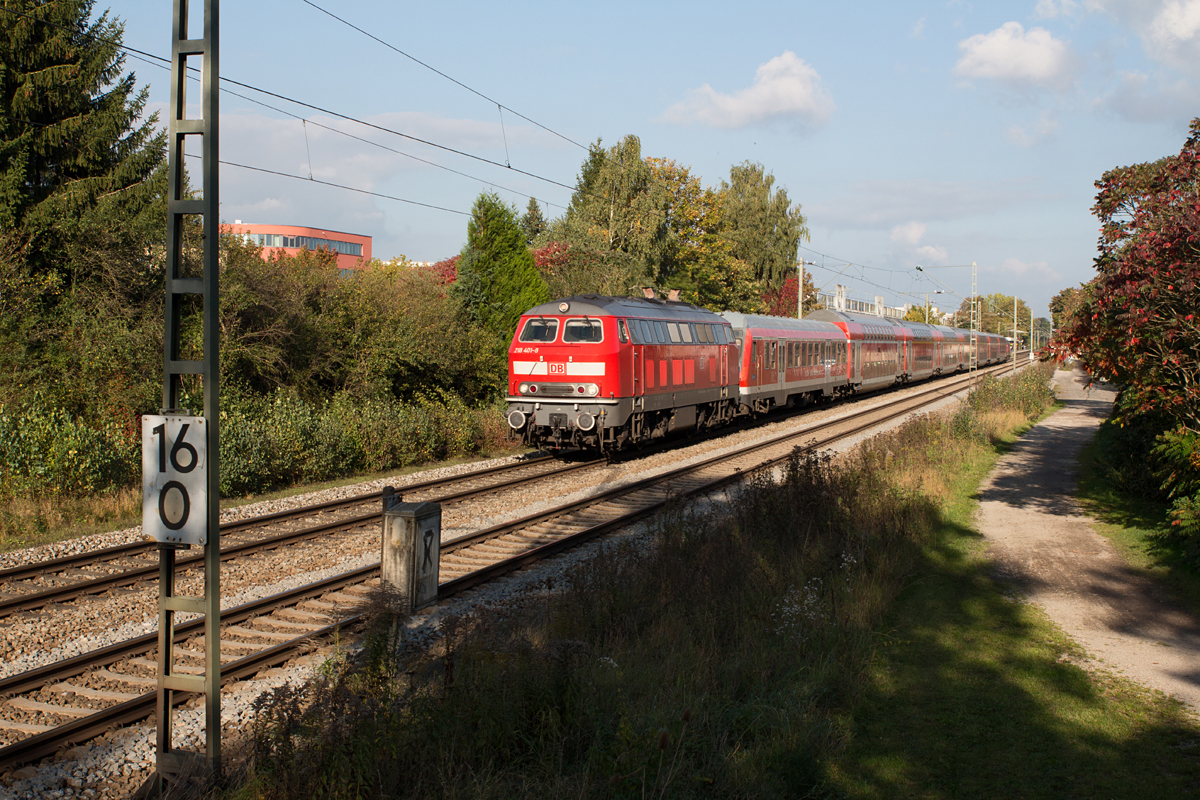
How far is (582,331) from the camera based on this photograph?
1797 centimetres

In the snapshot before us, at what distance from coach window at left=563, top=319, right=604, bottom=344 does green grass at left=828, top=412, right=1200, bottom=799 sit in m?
10.0

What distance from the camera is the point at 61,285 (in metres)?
17.7

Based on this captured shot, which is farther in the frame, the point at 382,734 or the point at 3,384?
the point at 3,384

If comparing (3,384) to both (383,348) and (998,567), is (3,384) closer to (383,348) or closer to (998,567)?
(383,348)

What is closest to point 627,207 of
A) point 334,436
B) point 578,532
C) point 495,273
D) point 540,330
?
point 495,273

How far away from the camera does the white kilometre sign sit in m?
4.30

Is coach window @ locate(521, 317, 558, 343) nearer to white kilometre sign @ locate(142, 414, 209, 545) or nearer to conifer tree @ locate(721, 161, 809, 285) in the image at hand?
white kilometre sign @ locate(142, 414, 209, 545)

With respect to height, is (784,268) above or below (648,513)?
above

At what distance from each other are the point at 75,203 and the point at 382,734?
709 inches

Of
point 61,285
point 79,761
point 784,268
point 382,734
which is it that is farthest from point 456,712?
point 784,268

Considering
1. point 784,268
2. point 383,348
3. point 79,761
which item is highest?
point 784,268

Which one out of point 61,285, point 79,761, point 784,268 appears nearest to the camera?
point 79,761

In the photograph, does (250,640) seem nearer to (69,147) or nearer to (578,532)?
(578,532)

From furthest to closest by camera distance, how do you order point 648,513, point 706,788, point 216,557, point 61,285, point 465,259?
point 465,259 < point 61,285 < point 648,513 < point 706,788 < point 216,557
